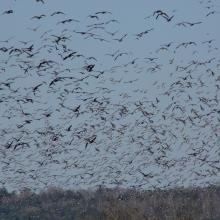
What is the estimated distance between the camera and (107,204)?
21.5 m

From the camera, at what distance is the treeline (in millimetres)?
19688

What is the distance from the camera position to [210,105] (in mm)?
20672

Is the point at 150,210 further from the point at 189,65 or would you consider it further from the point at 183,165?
the point at 189,65

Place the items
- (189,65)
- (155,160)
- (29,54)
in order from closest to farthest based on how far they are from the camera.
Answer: (29,54) → (189,65) → (155,160)

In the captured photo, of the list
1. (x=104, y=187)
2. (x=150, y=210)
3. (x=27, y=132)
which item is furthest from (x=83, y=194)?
(x=27, y=132)

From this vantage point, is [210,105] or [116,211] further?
[210,105]

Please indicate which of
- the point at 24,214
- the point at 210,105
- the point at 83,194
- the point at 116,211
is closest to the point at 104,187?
the point at 83,194

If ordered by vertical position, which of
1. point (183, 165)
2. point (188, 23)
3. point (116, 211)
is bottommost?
point (116, 211)

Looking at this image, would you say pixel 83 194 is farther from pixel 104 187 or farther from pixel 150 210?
pixel 150 210

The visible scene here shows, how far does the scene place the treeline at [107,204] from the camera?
19688 mm

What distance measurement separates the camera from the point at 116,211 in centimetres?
1739

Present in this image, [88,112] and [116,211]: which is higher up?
[88,112]

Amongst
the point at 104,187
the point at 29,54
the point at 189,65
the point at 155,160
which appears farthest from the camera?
the point at 104,187

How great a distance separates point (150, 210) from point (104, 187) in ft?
19.9
